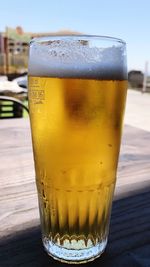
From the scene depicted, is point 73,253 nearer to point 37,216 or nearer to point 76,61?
point 37,216

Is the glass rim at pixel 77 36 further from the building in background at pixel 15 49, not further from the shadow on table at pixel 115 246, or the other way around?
the building in background at pixel 15 49

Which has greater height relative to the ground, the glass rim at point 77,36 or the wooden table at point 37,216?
the glass rim at point 77,36

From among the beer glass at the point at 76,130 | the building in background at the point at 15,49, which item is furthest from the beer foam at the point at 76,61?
the building in background at the point at 15,49

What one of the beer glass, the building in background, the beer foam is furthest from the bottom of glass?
the building in background

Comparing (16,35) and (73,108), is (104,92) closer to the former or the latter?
(73,108)

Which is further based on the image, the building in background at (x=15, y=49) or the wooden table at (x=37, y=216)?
the building in background at (x=15, y=49)

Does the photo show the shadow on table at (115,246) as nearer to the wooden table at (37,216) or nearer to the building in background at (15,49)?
the wooden table at (37,216)

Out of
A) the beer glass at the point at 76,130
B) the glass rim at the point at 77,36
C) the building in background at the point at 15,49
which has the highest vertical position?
the glass rim at the point at 77,36
